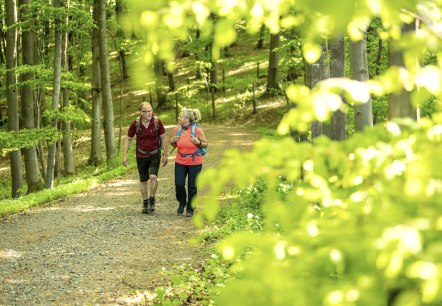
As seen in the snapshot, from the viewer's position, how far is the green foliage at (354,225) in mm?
1749

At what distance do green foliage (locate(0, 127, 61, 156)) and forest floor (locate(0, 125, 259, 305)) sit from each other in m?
2.02

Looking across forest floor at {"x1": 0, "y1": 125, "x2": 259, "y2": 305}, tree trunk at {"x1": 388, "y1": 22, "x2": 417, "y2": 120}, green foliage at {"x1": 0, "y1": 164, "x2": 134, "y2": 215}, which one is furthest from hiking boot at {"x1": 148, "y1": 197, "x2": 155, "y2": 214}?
tree trunk at {"x1": 388, "y1": 22, "x2": 417, "y2": 120}

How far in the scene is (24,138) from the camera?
1427 centimetres

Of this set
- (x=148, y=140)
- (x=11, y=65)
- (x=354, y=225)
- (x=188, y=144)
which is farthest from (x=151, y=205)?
(x=354, y=225)

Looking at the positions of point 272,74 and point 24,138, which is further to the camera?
point 272,74

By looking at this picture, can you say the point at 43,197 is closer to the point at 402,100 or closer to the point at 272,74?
the point at 402,100

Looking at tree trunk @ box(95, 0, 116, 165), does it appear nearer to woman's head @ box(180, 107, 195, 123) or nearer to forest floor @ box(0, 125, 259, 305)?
forest floor @ box(0, 125, 259, 305)

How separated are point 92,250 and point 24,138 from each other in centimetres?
681

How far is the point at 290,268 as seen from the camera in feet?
6.45

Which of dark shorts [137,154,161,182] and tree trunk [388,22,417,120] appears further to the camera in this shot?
dark shorts [137,154,161,182]

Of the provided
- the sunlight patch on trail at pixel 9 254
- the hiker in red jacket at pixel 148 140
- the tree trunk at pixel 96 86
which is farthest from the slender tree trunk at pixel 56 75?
the sunlight patch on trail at pixel 9 254

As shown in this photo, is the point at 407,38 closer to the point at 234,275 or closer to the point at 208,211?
the point at 208,211

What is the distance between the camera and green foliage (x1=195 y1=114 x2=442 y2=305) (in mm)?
1749

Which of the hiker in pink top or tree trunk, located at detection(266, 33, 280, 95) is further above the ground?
tree trunk, located at detection(266, 33, 280, 95)
